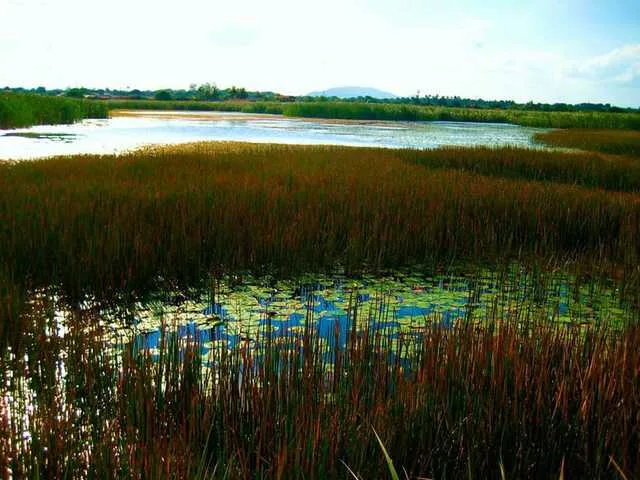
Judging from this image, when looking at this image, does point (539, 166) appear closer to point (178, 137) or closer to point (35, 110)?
point (178, 137)

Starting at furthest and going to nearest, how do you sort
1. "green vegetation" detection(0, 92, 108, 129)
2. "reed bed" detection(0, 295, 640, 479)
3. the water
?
"green vegetation" detection(0, 92, 108, 129), the water, "reed bed" detection(0, 295, 640, 479)

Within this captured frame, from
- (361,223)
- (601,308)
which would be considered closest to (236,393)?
(601,308)

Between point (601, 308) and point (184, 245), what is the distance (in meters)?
4.33

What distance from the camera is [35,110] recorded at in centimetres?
3297

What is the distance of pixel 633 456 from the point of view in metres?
3.07

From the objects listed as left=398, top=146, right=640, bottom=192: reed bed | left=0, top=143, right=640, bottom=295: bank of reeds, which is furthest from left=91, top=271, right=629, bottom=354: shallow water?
left=398, top=146, right=640, bottom=192: reed bed

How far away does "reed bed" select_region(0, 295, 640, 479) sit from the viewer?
273 cm

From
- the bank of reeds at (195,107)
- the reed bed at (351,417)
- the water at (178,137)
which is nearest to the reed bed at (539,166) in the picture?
the water at (178,137)

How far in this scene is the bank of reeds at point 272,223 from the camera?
6371 millimetres

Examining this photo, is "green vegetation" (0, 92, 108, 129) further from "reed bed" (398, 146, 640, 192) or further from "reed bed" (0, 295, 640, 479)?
"reed bed" (0, 295, 640, 479)

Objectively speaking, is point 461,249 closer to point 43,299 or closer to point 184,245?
point 184,245

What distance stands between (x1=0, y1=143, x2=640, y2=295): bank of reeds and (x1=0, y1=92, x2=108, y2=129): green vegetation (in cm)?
1967

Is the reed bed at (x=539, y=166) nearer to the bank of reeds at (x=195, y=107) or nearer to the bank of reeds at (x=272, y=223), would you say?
the bank of reeds at (x=272, y=223)

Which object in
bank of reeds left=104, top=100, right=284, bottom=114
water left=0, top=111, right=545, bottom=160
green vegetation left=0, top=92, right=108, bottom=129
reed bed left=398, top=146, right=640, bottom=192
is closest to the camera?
reed bed left=398, top=146, right=640, bottom=192
